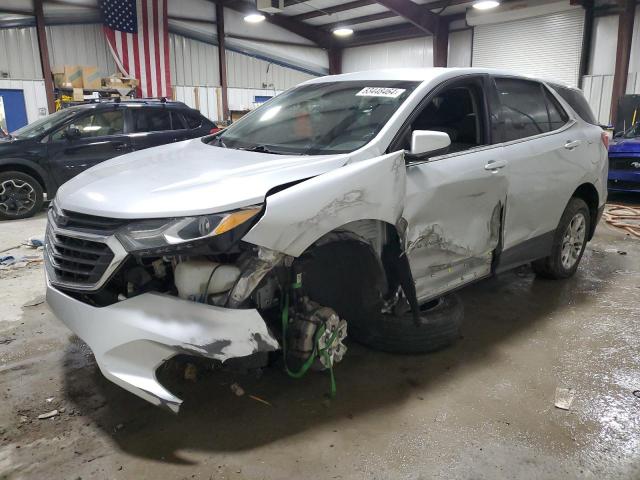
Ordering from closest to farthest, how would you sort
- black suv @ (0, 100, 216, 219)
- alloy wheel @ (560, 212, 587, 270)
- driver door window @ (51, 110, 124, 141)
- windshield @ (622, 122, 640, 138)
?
alloy wheel @ (560, 212, 587, 270) → black suv @ (0, 100, 216, 219) → driver door window @ (51, 110, 124, 141) → windshield @ (622, 122, 640, 138)

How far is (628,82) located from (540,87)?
9.35 metres

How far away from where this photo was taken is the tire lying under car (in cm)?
234

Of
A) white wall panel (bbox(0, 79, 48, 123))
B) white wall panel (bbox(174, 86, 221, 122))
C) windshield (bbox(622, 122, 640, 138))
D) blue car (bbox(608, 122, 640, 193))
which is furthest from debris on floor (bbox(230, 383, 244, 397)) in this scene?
white wall panel (bbox(174, 86, 221, 122))

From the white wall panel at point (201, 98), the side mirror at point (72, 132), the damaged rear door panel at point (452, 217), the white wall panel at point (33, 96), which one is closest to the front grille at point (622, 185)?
the damaged rear door panel at point (452, 217)

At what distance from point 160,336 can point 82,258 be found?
0.50 metres

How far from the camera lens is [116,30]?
1225 centimetres

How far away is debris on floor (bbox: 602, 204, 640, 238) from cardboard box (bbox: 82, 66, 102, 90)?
10533 millimetres

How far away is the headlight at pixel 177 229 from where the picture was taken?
1.85 meters

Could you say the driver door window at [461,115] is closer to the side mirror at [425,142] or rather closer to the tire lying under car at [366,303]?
the side mirror at [425,142]

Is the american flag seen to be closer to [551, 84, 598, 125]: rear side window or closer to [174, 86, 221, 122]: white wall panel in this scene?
[174, 86, 221, 122]: white wall panel

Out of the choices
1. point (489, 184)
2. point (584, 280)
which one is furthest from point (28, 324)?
point (584, 280)

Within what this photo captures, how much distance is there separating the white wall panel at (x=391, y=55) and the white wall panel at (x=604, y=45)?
454cm

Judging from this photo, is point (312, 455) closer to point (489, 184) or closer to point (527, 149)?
point (489, 184)

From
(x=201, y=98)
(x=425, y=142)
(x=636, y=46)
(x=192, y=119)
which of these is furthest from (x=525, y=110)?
(x=201, y=98)
